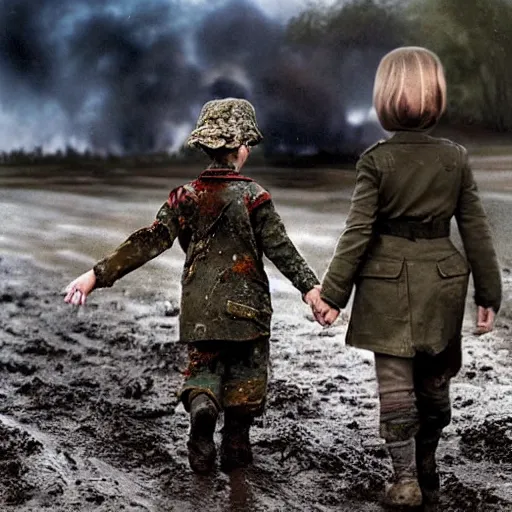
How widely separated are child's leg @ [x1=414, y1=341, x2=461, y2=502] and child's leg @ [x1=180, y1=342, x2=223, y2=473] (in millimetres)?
624

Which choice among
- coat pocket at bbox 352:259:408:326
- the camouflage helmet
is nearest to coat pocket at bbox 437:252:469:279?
coat pocket at bbox 352:259:408:326

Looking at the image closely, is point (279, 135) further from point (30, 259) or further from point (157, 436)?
point (157, 436)

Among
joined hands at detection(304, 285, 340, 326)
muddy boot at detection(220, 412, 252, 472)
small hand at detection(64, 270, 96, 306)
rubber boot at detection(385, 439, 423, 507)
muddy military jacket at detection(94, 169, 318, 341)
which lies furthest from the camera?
muddy boot at detection(220, 412, 252, 472)

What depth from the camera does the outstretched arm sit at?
2.75 metres

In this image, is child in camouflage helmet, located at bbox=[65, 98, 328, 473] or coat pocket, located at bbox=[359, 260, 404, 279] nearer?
coat pocket, located at bbox=[359, 260, 404, 279]

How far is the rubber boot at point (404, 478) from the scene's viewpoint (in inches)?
96.6

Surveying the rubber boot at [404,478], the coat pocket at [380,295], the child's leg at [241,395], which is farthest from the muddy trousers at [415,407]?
the child's leg at [241,395]

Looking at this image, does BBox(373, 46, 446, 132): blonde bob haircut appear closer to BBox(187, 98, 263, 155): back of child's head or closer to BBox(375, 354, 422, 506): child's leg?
BBox(187, 98, 263, 155): back of child's head

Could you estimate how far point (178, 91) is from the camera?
6.58 metres

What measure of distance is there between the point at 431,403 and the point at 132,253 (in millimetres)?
1020

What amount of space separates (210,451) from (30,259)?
12.7ft

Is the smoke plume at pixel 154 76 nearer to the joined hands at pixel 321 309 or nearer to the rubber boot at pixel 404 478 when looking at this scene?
the joined hands at pixel 321 309

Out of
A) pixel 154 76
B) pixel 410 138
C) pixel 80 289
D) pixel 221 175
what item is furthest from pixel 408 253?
pixel 154 76

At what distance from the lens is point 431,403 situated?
2.62 metres
